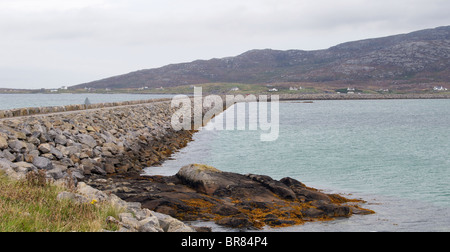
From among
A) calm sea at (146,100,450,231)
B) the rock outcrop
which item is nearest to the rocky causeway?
the rock outcrop

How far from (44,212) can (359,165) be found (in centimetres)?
2045

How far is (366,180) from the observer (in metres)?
20.3

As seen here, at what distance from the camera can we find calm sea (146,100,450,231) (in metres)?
13.4

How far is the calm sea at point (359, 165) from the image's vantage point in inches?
526

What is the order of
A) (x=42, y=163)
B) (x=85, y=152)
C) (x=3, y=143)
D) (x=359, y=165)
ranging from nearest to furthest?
(x=42, y=163)
(x=3, y=143)
(x=85, y=152)
(x=359, y=165)


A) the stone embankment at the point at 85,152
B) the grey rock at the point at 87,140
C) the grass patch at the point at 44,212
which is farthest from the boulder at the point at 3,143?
the grass patch at the point at 44,212

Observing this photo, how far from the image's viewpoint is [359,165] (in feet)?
83.4

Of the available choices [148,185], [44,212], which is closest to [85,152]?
[148,185]

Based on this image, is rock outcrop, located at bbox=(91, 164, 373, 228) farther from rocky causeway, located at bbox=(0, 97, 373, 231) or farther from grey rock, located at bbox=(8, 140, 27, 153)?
grey rock, located at bbox=(8, 140, 27, 153)

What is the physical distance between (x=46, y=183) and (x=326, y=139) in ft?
108

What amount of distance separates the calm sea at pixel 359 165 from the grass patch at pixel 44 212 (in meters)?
4.06

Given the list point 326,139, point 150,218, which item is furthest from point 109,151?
point 326,139

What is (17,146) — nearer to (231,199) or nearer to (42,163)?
(42,163)
